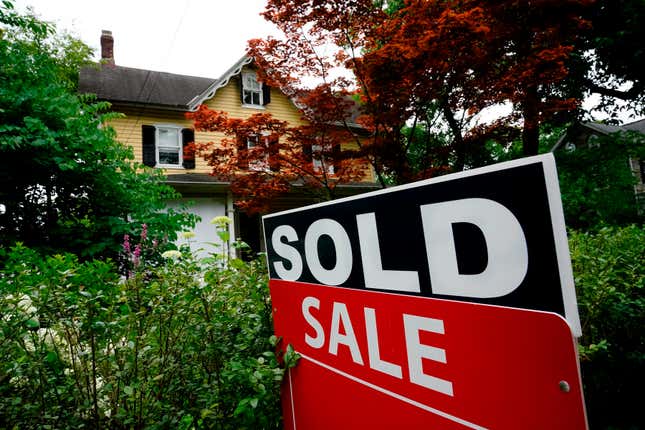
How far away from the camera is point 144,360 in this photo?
1722 mm

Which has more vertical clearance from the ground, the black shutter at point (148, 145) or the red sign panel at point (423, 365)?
the black shutter at point (148, 145)

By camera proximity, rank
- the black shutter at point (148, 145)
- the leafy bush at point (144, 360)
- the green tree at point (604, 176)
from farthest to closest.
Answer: the black shutter at point (148, 145), the green tree at point (604, 176), the leafy bush at point (144, 360)

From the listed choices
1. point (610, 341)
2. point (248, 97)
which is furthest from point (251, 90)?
point (610, 341)

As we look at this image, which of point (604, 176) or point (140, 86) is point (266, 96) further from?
point (604, 176)

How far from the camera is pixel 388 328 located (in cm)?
108

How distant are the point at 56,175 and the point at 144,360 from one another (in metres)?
4.51

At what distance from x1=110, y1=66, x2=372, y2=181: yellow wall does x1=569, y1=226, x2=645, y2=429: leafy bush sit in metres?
10.6

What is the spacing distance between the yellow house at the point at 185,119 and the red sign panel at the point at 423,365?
10683 millimetres

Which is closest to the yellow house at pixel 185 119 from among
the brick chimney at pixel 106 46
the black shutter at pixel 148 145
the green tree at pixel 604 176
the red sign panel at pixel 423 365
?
the black shutter at pixel 148 145

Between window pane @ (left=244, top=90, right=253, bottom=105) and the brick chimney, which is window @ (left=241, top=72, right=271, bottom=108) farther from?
the brick chimney

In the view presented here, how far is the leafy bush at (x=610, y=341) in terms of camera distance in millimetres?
2203

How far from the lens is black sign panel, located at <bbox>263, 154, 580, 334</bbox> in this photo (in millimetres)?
741

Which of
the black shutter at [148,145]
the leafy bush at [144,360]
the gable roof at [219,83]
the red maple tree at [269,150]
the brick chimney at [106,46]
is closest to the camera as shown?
the leafy bush at [144,360]

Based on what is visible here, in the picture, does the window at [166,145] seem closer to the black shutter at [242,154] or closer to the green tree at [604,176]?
the black shutter at [242,154]
